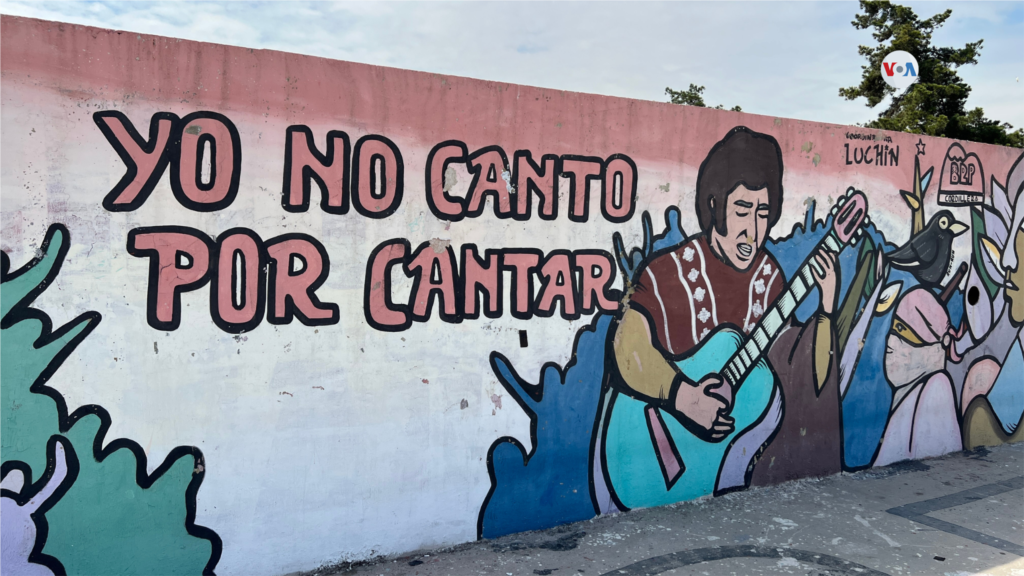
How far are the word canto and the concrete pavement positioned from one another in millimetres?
1393

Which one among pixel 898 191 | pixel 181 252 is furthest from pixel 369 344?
pixel 898 191

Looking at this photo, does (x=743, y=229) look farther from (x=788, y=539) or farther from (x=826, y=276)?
(x=788, y=539)

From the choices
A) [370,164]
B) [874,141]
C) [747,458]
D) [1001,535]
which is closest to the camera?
[370,164]

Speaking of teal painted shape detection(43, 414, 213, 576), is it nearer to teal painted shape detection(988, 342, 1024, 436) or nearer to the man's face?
the man's face

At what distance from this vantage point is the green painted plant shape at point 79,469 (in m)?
3.03

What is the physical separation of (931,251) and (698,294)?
2.69m

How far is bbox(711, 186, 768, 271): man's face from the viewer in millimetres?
4898

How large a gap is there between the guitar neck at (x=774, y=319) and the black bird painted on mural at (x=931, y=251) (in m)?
0.85

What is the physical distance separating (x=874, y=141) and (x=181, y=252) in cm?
518

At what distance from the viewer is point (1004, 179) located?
6.40m

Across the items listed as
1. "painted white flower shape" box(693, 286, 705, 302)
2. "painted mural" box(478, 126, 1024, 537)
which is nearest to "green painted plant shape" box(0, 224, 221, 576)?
"painted mural" box(478, 126, 1024, 537)

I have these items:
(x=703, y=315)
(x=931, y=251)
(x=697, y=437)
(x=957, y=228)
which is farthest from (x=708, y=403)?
(x=957, y=228)

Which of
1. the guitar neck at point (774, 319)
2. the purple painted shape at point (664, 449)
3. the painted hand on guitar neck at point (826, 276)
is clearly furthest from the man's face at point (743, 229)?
the purple painted shape at point (664, 449)

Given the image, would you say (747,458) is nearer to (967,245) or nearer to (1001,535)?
(1001,535)
